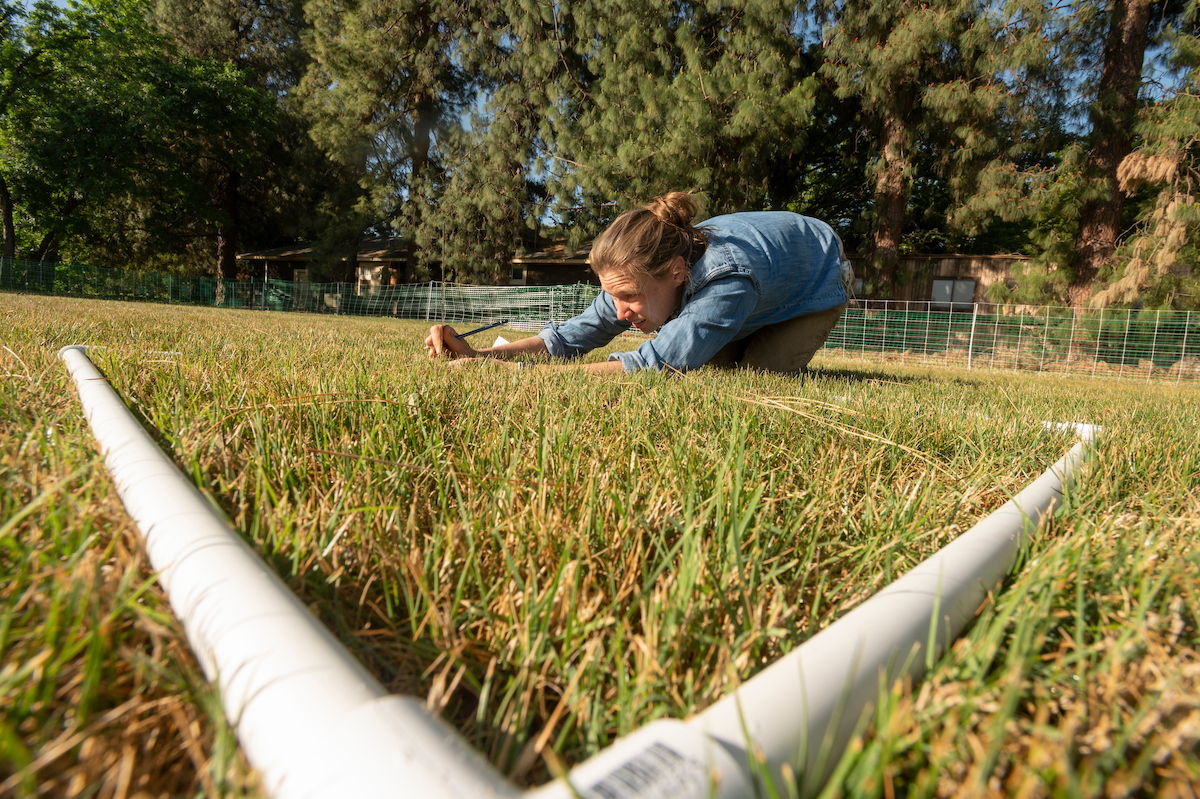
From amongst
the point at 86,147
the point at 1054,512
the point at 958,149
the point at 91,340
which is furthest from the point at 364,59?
the point at 1054,512

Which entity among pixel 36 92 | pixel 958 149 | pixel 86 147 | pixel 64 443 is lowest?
pixel 64 443

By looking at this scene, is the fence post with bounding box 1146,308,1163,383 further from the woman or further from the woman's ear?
the woman's ear

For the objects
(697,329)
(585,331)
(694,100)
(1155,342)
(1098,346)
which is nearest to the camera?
(697,329)

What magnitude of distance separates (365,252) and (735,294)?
33.3 m

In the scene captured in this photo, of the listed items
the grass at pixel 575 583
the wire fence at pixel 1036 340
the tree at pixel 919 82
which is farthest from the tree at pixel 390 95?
the grass at pixel 575 583

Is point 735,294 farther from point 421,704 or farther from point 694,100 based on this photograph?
point 694,100

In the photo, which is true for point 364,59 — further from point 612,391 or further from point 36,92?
point 612,391

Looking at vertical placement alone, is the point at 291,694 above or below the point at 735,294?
below

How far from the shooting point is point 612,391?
2342 millimetres

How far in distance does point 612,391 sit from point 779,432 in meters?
0.77

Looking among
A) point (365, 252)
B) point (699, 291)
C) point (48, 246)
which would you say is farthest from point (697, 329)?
point (48, 246)

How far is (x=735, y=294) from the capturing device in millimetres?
3092

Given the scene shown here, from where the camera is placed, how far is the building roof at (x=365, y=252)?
3170cm

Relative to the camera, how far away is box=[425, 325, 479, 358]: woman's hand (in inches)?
126
